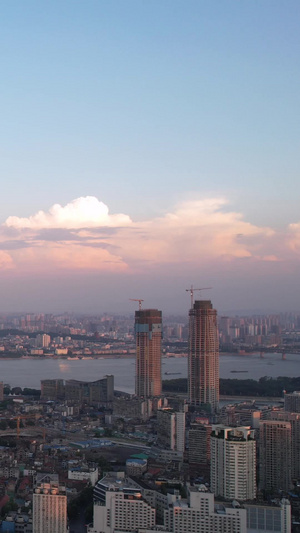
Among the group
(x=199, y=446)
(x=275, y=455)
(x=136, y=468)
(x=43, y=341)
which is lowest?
(x=136, y=468)

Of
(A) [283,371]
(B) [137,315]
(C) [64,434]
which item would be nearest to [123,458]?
(C) [64,434]

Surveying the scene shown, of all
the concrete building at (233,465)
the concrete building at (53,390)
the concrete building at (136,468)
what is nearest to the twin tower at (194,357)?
the concrete building at (53,390)

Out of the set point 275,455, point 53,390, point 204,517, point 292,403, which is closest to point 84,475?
point 275,455

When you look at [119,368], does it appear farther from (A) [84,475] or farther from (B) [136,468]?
(A) [84,475]

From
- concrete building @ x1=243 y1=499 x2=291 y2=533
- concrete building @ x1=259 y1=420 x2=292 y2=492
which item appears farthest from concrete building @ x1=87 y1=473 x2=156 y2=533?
concrete building @ x1=259 y1=420 x2=292 y2=492

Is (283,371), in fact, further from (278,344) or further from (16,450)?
(16,450)

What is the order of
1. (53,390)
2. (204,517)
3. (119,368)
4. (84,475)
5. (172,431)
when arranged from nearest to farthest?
(204,517) < (84,475) < (172,431) < (53,390) < (119,368)

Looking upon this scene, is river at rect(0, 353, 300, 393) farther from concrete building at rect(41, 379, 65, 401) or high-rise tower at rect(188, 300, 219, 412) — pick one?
high-rise tower at rect(188, 300, 219, 412)
